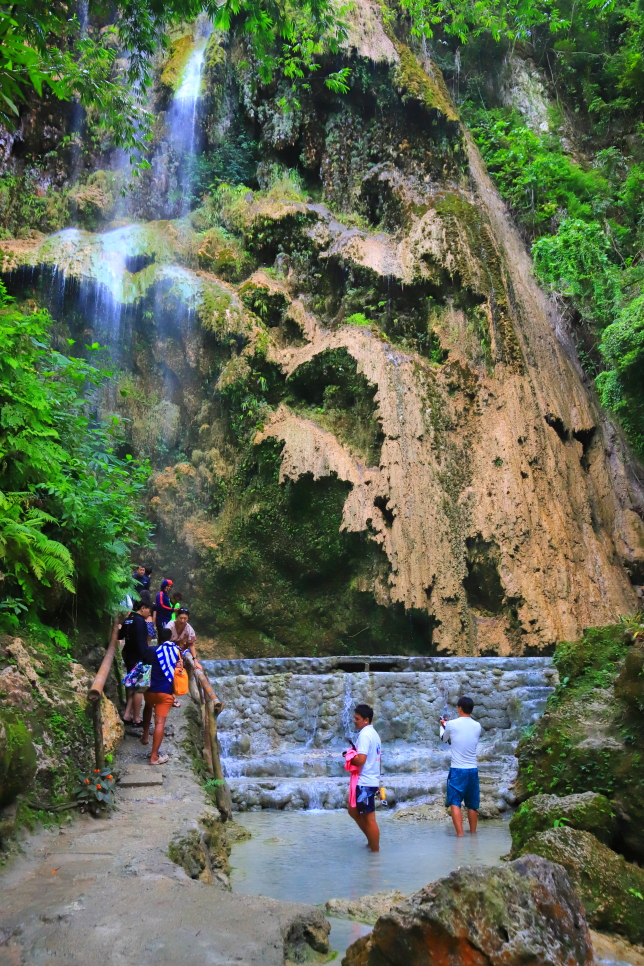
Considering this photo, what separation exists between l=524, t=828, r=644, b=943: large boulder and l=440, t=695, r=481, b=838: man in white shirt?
2.22 meters

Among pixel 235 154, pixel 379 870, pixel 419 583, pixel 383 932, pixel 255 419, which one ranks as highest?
pixel 235 154

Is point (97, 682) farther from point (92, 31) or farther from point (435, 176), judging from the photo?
point (92, 31)

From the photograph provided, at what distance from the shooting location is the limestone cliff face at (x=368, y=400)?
1588 centimetres

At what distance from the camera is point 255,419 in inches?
713

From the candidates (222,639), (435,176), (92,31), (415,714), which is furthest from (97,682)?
(92,31)

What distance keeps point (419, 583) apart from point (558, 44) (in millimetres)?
18575

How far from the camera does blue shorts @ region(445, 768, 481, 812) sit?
23.7ft

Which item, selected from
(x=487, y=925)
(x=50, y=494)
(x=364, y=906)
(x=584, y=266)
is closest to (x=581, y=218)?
(x=584, y=266)

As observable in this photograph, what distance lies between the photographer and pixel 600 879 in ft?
15.3

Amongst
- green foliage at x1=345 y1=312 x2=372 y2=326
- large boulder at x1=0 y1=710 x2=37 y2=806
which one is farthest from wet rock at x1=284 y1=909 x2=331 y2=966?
green foliage at x1=345 y1=312 x2=372 y2=326

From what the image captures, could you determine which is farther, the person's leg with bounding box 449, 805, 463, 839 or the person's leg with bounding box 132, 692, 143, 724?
the person's leg with bounding box 132, 692, 143, 724

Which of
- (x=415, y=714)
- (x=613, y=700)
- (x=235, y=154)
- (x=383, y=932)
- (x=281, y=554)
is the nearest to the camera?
(x=383, y=932)

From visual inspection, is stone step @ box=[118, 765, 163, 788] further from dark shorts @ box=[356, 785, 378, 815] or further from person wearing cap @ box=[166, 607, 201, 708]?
person wearing cap @ box=[166, 607, 201, 708]

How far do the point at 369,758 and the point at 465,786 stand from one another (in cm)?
147
